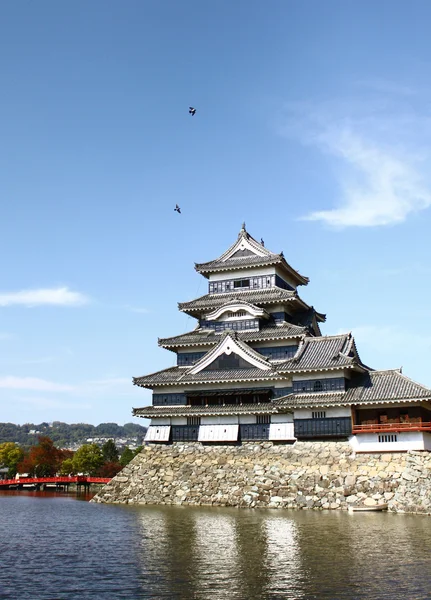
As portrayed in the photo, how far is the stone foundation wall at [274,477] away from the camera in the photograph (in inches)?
1474

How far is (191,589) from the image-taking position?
15.5 meters

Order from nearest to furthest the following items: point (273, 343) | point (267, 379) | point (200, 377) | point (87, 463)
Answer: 1. point (267, 379)
2. point (200, 377)
3. point (273, 343)
4. point (87, 463)

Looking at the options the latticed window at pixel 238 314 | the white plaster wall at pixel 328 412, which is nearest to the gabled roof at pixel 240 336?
the latticed window at pixel 238 314

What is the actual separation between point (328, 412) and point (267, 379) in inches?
233

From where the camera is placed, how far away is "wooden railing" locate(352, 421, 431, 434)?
3854cm

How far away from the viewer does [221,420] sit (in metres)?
47.1

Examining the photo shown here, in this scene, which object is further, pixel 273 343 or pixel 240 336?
pixel 240 336

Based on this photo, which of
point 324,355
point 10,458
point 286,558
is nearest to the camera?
point 286,558

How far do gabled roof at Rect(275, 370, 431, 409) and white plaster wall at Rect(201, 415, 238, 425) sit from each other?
5.32 metres

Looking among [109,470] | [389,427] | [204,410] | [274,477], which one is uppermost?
[204,410]

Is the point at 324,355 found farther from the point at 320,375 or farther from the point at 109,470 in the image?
the point at 109,470

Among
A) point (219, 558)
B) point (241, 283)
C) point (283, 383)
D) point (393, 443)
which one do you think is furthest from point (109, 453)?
point (219, 558)

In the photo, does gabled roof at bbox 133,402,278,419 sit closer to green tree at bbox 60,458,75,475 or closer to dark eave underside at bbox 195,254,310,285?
dark eave underside at bbox 195,254,310,285

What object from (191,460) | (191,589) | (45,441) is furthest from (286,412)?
(45,441)
